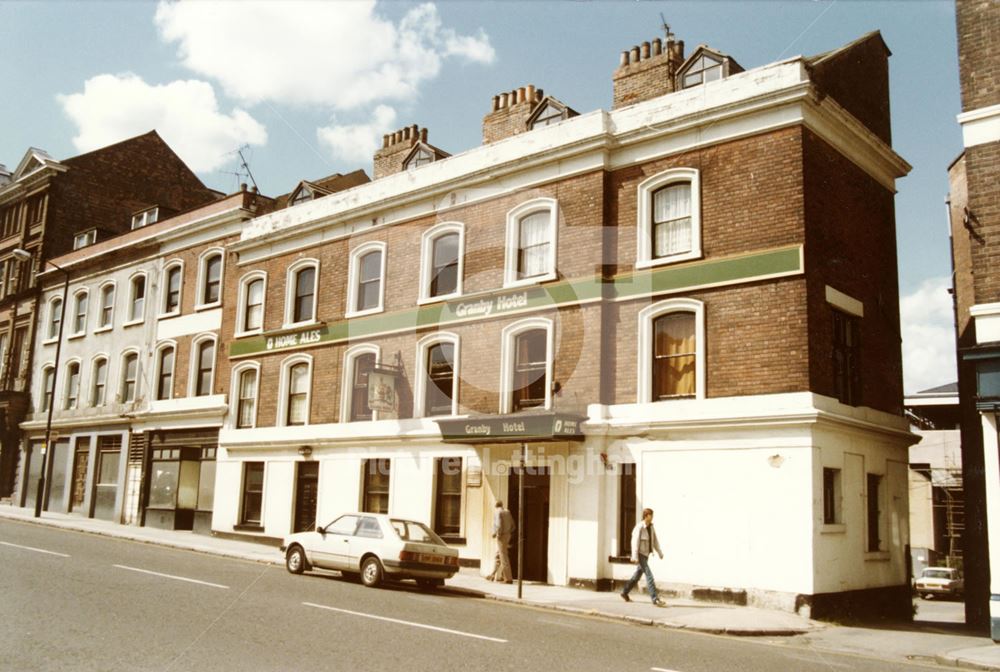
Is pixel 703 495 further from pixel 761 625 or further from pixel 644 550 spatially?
pixel 761 625

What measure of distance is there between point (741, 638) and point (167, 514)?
23099mm

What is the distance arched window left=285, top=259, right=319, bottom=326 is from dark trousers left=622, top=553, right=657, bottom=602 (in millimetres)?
14602

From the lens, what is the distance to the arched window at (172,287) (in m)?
32.6

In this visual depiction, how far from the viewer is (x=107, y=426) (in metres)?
34.3

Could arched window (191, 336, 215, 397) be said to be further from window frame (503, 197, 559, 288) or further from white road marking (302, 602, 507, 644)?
white road marking (302, 602, 507, 644)

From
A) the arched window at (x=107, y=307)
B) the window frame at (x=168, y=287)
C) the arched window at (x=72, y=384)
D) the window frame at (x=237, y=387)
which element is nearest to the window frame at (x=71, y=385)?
the arched window at (x=72, y=384)

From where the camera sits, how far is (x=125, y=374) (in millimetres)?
34469

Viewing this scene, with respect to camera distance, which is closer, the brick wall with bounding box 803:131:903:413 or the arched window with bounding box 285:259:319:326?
the brick wall with bounding box 803:131:903:413

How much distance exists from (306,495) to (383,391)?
16.8 feet

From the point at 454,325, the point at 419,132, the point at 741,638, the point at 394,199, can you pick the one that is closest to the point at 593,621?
the point at 741,638

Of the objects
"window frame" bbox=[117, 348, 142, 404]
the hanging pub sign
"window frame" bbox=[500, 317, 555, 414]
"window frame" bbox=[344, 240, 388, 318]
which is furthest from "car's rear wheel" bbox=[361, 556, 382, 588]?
"window frame" bbox=[117, 348, 142, 404]

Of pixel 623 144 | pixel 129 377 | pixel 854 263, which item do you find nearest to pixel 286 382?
pixel 129 377

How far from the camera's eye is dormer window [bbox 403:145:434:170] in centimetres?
2717

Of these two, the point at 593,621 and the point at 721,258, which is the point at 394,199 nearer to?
the point at 721,258
